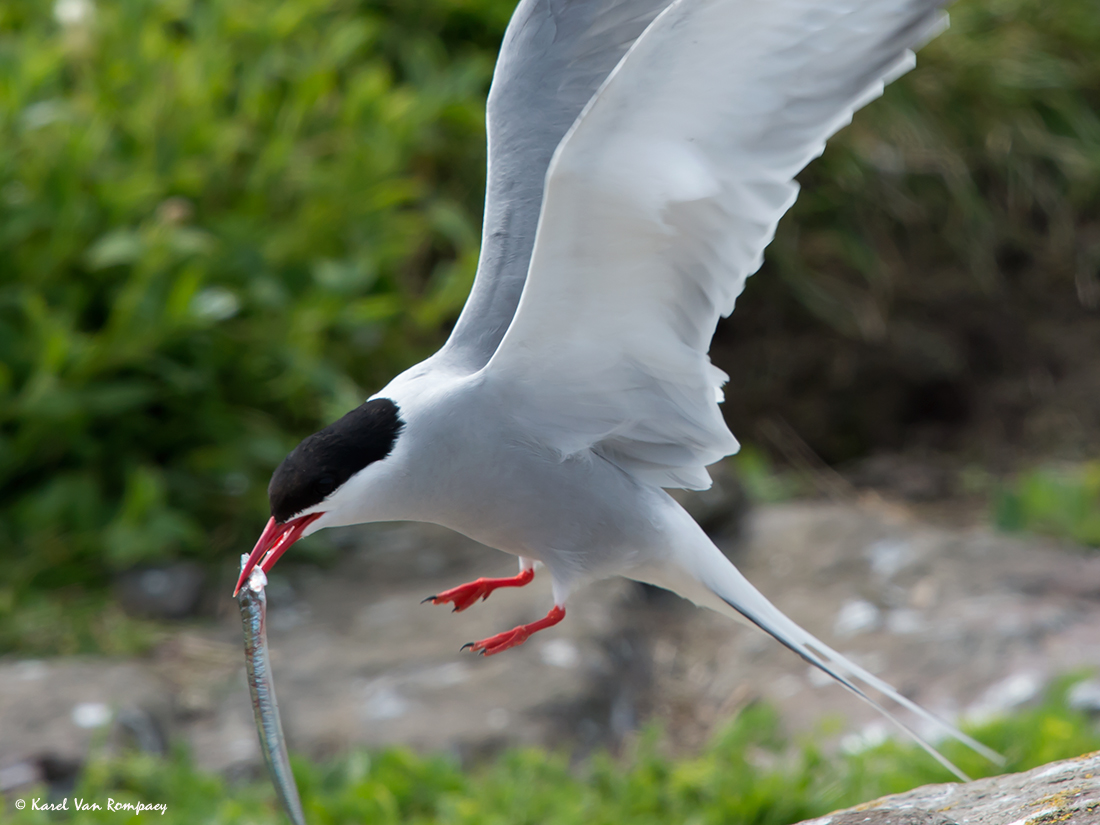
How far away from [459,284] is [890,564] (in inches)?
69.8

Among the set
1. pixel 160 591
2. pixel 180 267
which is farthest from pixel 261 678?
pixel 180 267

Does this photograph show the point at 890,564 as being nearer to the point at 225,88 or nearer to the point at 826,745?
the point at 826,745

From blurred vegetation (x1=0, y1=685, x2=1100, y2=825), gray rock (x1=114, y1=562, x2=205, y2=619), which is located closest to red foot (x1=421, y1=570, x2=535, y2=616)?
blurred vegetation (x1=0, y1=685, x2=1100, y2=825)

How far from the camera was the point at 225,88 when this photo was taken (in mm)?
4137

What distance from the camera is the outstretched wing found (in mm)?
1588

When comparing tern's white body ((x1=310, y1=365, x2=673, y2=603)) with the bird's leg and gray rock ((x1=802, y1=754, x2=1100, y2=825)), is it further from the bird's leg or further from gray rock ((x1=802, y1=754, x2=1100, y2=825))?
gray rock ((x1=802, y1=754, x2=1100, y2=825))

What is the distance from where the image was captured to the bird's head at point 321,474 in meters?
1.81

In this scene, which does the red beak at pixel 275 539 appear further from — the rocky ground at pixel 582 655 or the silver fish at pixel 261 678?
the rocky ground at pixel 582 655

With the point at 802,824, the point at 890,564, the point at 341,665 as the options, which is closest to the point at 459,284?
the point at 341,665

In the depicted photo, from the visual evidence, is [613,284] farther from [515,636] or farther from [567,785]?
[567,785]

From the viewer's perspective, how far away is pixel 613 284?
5.98ft

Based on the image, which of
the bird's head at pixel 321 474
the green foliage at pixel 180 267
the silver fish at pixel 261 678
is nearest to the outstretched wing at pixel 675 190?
the bird's head at pixel 321 474

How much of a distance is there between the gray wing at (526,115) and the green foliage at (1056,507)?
2.88m

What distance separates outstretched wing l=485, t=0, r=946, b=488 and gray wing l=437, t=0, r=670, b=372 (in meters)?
0.31
